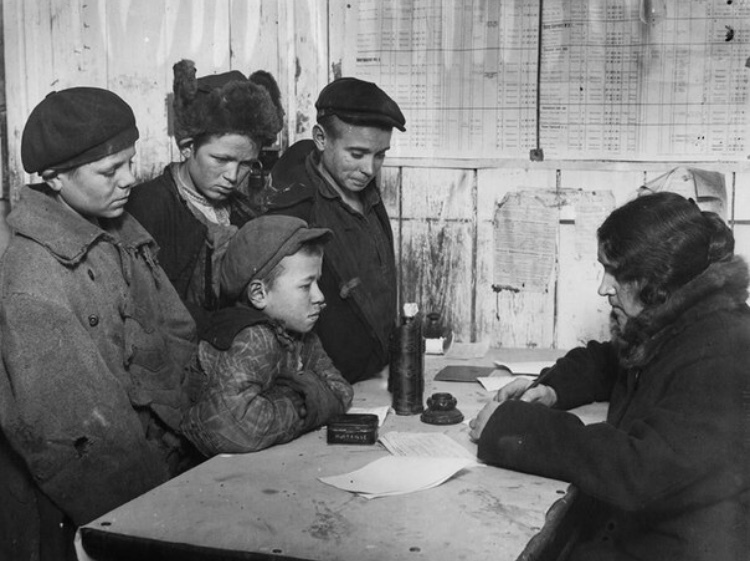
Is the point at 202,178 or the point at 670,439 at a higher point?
the point at 202,178

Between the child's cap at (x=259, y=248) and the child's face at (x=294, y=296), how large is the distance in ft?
0.14

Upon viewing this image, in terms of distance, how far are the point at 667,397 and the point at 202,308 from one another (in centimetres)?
187

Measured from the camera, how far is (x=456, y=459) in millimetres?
2406

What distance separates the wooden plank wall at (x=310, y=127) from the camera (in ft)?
13.3

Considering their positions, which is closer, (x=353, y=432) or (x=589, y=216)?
(x=353, y=432)

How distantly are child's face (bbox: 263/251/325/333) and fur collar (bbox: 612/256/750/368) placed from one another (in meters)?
1.03

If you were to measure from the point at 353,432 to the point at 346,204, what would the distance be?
1.20m

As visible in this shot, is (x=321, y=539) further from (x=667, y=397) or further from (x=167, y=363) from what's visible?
(x=167, y=363)

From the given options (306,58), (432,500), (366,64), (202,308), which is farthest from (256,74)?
(432,500)

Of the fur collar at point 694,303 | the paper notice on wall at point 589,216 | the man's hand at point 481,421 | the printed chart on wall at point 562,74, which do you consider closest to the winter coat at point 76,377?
the man's hand at point 481,421

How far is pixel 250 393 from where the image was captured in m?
2.52

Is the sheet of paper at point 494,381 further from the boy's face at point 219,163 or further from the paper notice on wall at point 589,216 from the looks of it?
the boy's face at point 219,163

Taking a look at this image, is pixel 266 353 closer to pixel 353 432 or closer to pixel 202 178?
pixel 353 432

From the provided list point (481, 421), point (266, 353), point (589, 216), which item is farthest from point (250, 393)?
point (589, 216)
